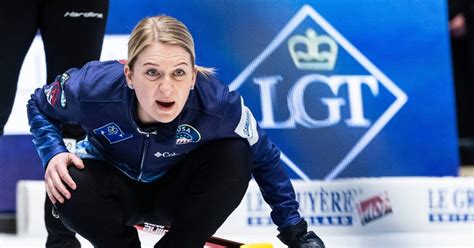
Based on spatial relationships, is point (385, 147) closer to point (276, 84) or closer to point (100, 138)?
point (276, 84)

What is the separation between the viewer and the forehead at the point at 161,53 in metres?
2.21

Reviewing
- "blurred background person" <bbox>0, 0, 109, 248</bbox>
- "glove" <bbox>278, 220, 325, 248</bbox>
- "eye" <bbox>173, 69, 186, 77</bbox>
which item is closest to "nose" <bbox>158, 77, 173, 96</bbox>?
"eye" <bbox>173, 69, 186, 77</bbox>

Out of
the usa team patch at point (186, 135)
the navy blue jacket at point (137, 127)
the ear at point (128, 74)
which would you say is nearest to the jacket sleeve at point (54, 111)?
the navy blue jacket at point (137, 127)

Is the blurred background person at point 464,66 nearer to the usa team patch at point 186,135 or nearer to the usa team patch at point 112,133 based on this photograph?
the usa team patch at point 186,135

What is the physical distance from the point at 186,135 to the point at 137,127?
14 cm

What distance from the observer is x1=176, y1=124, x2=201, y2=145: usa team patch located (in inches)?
93.2

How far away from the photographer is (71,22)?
9.51 ft

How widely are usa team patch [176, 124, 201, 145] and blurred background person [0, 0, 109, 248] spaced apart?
2.12 feet

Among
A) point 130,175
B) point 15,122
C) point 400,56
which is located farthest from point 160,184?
point 400,56

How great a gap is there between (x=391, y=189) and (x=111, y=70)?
1.70 m

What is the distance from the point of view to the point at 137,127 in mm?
2340

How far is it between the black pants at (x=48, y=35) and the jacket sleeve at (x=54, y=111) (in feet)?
1.43

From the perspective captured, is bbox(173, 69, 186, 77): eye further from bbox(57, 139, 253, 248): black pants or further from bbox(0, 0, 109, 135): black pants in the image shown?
bbox(0, 0, 109, 135): black pants

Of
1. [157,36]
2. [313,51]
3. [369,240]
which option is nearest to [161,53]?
[157,36]
